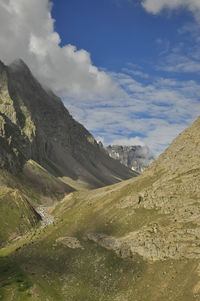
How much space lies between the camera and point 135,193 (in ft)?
321

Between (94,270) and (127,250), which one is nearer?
(94,270)

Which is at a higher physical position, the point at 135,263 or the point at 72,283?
the point at 135,263

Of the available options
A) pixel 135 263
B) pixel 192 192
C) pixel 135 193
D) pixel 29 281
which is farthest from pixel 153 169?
pixel 29 281

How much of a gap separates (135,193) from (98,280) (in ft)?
117

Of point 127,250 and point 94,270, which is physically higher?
point 127,250

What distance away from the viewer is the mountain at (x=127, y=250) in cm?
6194

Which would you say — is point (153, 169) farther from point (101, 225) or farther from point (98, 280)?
point (98, 280)

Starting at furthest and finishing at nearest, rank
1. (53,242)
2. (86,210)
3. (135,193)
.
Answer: (86,210) → (135,193) → (53,242)

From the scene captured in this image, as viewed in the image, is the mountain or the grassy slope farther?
the mountain

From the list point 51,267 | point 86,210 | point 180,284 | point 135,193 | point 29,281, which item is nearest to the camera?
point 180,284

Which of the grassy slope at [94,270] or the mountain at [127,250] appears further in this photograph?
the mountain at [127,250]

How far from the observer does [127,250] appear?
2940 inches

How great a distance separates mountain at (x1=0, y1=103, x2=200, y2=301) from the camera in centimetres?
6194

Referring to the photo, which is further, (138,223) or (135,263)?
(138,223)
